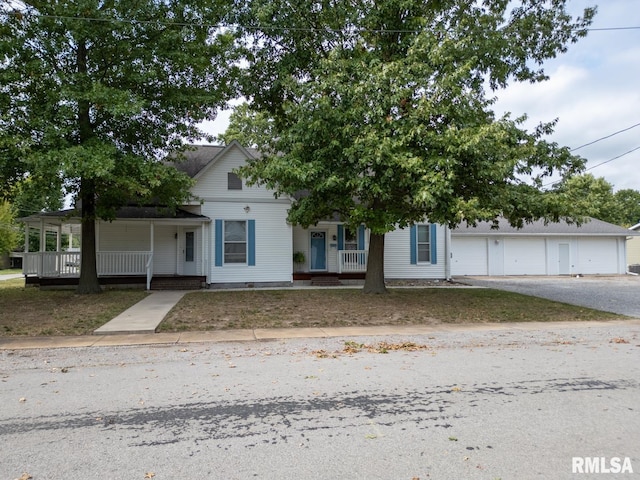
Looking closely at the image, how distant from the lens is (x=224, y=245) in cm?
1792

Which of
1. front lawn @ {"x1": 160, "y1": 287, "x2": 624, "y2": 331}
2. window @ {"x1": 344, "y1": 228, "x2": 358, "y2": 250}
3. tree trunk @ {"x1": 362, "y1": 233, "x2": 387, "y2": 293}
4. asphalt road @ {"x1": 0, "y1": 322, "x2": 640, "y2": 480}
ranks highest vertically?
window @ {"x1": 344, "y1": 228, "x2": 358, "y2": 250}

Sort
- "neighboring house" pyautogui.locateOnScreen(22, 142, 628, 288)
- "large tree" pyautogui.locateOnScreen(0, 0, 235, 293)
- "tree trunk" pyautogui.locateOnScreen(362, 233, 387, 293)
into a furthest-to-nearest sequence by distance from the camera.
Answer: "neighboring house" pyautogui.locateOnScreen(22, 142, 628, 288) < "tree trunk" pyautogui.locateOnScreen(362, 233, 387, 293) < "large tree" pyautogui.locateOnScreen(0, 0, 235, 293)

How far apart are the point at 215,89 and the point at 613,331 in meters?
12.9

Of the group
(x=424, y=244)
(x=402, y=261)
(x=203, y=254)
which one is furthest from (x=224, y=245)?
(x=424, y=244)

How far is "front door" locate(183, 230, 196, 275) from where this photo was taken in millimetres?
18328

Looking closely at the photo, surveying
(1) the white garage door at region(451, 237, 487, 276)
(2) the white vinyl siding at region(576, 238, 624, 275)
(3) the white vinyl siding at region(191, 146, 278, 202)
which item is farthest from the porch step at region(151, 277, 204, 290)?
(2) the white vinyl siding at region(576, 238, 624, 275)

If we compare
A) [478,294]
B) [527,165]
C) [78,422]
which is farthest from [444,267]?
[78,422]

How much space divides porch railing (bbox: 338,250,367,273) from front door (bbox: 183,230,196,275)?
6.20 meters

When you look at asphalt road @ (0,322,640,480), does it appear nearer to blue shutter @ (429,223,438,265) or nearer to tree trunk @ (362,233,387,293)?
tree trunk @ (362,233,387,293)

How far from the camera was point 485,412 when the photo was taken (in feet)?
14.4

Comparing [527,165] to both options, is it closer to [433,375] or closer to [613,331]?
[613,331]

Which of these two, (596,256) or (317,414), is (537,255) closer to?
(596,256)

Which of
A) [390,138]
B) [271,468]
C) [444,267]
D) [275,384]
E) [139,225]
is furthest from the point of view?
[444,267]

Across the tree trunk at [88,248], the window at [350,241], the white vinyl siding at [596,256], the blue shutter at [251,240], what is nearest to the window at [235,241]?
the blue shutter at [251,240]
